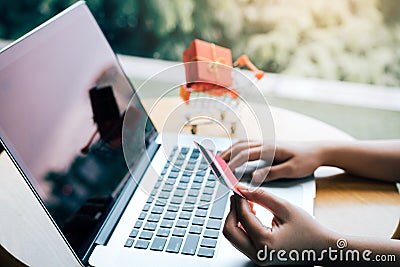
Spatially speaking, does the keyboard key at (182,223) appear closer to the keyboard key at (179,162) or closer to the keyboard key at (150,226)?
the keyboard key at (150,226)

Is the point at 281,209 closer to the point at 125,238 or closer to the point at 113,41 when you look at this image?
the point at 125,238

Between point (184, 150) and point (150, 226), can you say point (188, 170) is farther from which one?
point (150, 226)

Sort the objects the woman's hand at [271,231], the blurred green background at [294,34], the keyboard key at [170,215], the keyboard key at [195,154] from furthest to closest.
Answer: the blurred green background at [294,34], the keyboard key at [195,154], the keyboard key at [170,215], the woman's hand at [271,231]

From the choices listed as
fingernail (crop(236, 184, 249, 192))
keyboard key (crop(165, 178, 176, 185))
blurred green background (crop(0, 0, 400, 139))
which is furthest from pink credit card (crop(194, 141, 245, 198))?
blurred green background (crop(0, 0, 400, 139))

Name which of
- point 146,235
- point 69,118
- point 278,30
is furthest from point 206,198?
point 278,30

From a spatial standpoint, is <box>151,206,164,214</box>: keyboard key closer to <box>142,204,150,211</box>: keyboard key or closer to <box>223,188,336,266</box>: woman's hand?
<box>142,204,150,211</box>: keyboard key

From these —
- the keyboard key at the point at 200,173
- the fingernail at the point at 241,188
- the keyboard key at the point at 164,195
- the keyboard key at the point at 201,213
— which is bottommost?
the keyboard key at the point at 201,213

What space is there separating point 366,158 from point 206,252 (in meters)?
0.32

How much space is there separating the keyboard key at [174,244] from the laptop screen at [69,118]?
0.33 ft

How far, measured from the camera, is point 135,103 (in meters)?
0.86

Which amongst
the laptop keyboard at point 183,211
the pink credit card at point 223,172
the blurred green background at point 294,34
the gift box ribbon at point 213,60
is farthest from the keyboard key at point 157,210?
the blurred green background at point 294,34

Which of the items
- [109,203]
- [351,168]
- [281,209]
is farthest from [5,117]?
[351,168]

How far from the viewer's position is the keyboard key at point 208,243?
67cm

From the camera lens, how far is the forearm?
0.81 m
